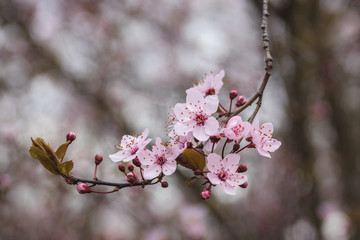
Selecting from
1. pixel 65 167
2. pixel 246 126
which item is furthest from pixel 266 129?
pixel 65 167

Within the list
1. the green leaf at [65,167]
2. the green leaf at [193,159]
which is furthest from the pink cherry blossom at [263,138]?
the green leaf at [65,167]

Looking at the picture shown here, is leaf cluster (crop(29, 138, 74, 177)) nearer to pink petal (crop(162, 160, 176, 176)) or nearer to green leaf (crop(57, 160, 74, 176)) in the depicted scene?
green leaf (crop(57, 160, 74, 176))

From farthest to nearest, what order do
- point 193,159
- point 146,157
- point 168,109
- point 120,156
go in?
point 168,109
point 120,156
point 146,157
point 193,159

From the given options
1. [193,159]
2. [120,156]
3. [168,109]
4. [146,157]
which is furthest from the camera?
[168,109]

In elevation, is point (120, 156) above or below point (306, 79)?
below

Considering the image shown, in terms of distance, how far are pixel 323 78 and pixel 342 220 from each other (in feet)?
5.61

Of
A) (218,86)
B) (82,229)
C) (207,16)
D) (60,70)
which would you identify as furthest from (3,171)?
(207,16)

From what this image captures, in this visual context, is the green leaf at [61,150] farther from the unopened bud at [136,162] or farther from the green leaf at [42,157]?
the unopened bud at [136,162]

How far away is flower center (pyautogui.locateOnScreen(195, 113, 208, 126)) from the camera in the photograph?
1.04m

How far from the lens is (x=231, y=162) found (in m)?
1.07

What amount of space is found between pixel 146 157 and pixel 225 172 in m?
0.28

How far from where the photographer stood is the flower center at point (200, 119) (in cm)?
104

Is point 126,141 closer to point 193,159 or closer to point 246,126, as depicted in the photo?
point 193,159

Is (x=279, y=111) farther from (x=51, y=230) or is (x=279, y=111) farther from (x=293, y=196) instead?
(x=51, y=230)
